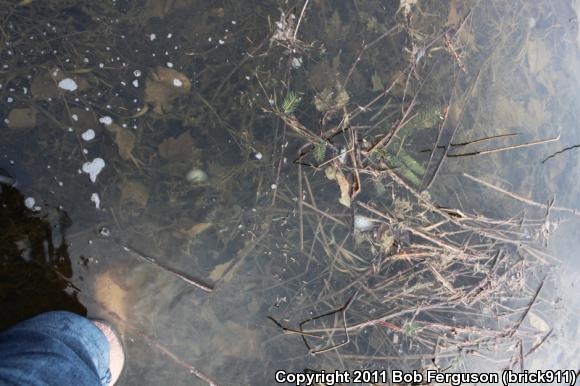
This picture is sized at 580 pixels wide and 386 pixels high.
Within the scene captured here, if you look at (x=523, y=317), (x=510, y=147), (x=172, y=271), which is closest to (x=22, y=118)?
(x=172, y=271)

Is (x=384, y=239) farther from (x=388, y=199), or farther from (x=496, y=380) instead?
(x=496, y=380)

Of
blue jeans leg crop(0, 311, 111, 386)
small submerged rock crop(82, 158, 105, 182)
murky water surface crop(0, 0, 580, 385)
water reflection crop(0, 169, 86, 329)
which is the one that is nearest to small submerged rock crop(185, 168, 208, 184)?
murky water surface crop(0, 0, 580, 385)

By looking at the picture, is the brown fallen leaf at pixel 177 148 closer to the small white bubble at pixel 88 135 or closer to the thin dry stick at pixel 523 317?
the small white bubble at pixel 88 135

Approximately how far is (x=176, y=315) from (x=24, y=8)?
3.42ft

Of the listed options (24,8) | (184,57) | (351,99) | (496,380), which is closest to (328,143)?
(351,99)

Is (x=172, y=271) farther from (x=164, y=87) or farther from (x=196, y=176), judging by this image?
(x=164, y=87)

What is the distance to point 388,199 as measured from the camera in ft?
5.05

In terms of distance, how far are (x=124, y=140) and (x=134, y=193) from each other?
17 cm

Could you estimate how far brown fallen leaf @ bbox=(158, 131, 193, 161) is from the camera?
1384 millimetres

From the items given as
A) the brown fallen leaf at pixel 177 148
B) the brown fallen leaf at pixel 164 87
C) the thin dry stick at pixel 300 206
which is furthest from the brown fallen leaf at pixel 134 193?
the thin dry stick at pixel 300 206

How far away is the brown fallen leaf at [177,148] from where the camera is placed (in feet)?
4.54

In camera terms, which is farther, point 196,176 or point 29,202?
point 196,176

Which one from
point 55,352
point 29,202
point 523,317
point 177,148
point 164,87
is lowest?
point 523,317

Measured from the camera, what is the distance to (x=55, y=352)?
3.46 feet
